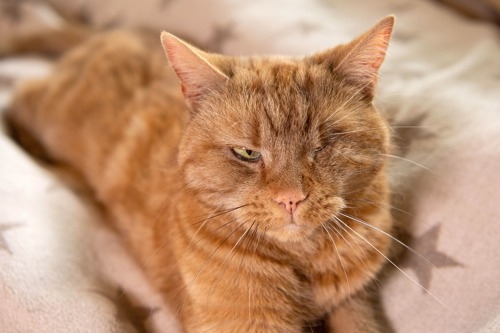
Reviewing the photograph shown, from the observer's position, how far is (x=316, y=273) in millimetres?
1389

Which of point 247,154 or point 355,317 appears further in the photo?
point 355,317

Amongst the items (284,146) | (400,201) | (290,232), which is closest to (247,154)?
(284,146)

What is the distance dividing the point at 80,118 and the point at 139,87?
310 mm

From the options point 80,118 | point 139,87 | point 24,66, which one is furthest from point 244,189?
point 24,66

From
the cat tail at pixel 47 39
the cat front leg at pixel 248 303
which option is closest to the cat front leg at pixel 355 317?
the cat front leg at pixel 248 303

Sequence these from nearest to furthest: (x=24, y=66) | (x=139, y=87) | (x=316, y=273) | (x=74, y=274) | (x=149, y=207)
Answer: (x=316, y=273) → (x=74, y=274) → (x=149, y=207) → (x=139, y=87) → (x=24, y=66)

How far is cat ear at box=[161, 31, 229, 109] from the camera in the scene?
1.26m

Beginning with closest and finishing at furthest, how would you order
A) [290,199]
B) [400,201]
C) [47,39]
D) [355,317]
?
[290,199] < [355,317] < [400,201] < [47,39]

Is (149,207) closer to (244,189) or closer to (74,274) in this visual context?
(74,274)

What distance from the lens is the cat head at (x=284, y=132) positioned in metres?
1.20

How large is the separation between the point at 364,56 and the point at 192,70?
46cm

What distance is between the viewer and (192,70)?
1.32 metres

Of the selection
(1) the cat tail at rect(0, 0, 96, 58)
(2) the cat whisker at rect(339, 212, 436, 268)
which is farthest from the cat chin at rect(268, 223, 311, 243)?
(1) the cat tail at rect(0, 0, 96, 58)

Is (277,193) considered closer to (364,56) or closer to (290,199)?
(290,199)
